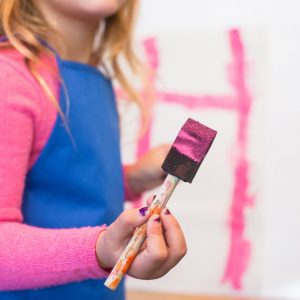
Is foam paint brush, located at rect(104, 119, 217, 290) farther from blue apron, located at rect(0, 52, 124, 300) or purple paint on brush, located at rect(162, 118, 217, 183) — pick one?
blue apron, located at rect(0, 52, 124, 300)

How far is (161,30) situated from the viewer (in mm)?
793

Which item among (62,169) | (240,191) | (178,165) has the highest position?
(178,165)

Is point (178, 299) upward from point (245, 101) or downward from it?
downward

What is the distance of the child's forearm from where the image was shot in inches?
14.1

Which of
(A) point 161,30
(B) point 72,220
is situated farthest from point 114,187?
(A) point 161,30

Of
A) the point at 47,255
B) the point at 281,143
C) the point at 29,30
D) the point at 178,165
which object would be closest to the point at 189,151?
the point at 178,165

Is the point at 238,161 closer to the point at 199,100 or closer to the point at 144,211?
the point at 199,100

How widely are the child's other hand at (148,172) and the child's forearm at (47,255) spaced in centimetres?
22

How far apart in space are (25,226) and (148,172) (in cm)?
24

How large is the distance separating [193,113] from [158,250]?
1.59ft

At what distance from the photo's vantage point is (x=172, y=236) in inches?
12.7

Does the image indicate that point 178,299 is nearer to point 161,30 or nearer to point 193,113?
point 193,113

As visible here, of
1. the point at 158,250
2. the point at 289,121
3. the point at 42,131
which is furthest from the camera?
the point at 289,121

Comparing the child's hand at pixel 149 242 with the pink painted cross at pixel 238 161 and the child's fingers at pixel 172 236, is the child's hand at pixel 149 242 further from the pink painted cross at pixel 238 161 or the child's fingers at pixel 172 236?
the pink painted cross at pixel 238 161
